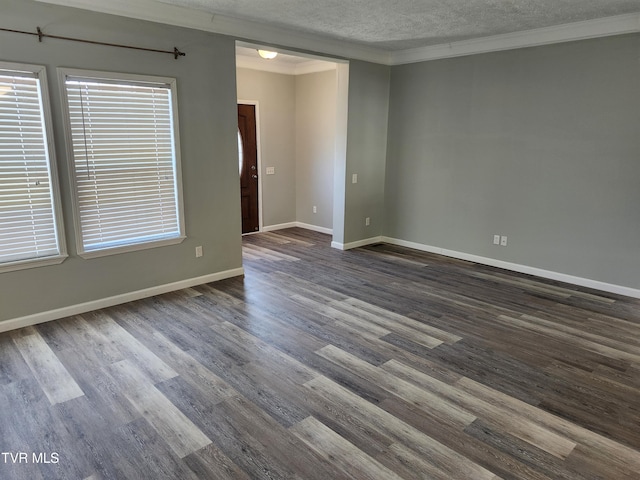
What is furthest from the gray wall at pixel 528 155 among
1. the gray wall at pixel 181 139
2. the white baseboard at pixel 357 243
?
the gray wall at pixel 181 139

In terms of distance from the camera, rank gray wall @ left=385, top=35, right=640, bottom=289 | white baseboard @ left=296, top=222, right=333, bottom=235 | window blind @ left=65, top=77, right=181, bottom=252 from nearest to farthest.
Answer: window blind @ left=65, top=77, right=181, bottom=252 < gray wall @ left=385, top=35, right=640, bottom=289 < white baseboard @ left=296, top=222, right=333, bottom=235

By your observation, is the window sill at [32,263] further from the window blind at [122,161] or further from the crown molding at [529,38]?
the crown molding at [529,38]

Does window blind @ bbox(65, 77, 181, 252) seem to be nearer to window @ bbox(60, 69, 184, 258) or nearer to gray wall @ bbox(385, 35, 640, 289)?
window @ bbox(60, 69, 184, 258)

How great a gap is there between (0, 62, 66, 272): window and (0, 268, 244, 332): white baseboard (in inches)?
17.6

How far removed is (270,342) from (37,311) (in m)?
2.03

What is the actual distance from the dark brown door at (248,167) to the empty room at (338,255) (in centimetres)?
116

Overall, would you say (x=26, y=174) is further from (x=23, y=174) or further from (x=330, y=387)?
(x=330, y=387)

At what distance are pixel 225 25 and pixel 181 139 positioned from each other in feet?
3.95

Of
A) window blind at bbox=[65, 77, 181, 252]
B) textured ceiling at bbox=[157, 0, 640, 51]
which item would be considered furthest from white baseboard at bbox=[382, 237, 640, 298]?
window blind at bbox=[65, 77, 181, 252]

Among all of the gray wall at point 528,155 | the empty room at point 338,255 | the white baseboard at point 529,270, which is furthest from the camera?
the white baseboard at point 529,270

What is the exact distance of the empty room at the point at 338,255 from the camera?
7.57 feet

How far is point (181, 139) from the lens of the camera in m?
4.16

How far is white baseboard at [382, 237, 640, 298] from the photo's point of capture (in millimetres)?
4477

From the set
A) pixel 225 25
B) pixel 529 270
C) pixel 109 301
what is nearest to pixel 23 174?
pixel 109 301
